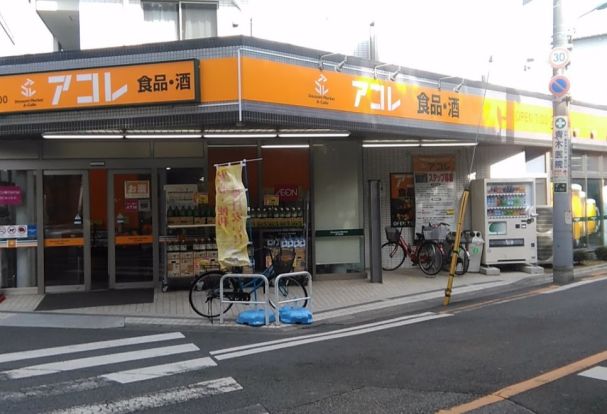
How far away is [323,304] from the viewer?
10.1 meters

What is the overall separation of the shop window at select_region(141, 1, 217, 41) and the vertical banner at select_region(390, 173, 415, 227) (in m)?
5.91

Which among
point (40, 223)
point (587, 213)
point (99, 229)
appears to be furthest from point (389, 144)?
Answer: point (40, 223)

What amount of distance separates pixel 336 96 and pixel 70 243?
258 inches

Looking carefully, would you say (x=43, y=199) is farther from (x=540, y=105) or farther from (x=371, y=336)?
(x=540, y=105)

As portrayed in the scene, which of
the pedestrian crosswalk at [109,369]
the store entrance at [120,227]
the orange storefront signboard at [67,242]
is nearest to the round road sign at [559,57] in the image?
the store entrance at [120,227]

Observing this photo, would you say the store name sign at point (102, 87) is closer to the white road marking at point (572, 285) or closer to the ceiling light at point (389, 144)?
the ceiling light at point (389, 144)

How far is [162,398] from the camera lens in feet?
17.0

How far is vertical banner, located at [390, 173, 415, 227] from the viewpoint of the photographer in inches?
560

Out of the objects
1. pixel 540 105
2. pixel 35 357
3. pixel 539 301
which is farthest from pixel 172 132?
pixel 540 105

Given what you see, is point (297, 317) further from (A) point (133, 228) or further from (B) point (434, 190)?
(B) point (434, 190)

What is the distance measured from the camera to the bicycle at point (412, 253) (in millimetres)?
13117

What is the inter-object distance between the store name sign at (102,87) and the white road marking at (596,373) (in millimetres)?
6824

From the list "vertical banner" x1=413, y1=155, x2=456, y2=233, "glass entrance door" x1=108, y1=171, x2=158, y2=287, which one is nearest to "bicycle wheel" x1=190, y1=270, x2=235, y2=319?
"glass entrance door" x1=108, y1=171, x2=158, y2=287

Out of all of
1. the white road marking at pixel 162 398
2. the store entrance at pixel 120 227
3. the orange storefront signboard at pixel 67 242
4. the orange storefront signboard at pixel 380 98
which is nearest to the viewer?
the white road marking at pixel 162 398
